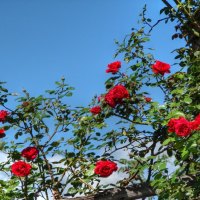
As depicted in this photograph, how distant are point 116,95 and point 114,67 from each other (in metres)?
0.50

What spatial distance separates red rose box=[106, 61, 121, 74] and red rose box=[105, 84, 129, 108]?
364mm

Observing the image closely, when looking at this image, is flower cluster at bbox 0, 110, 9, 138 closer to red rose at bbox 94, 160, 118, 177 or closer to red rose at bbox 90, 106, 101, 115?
red rose at bbox 90, 106, 101, 115

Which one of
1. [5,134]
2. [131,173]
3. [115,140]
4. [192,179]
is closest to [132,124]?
[115,140]

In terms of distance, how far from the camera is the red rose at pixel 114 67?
4.92 meters

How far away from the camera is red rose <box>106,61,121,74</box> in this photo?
492 cm

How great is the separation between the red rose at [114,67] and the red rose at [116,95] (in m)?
0.36

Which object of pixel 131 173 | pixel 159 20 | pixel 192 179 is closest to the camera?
pixel 192 179

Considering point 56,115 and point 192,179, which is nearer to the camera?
point 192,179

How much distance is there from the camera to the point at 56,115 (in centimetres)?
574

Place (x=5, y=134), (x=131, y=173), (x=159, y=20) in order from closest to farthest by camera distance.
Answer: (x=131, y=173) → (x=5, y=134) → (x=159, y=20)

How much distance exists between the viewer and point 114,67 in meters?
4.92

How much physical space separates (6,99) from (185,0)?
A: 2.69 metres

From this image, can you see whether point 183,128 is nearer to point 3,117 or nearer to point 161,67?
point 161,67

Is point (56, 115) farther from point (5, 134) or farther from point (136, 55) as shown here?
point (136, 55)
